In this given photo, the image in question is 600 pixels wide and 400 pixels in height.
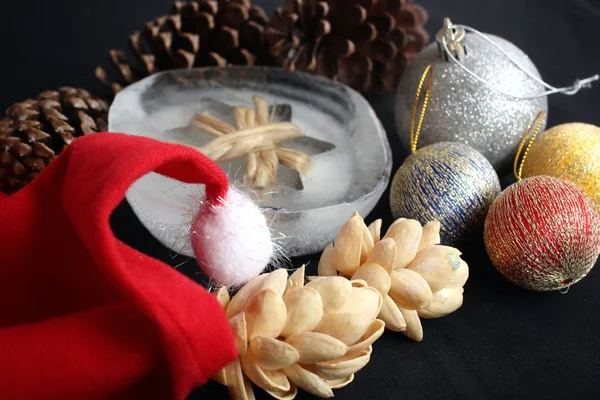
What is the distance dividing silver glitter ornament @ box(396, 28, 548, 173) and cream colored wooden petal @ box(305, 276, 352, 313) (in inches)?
10.1

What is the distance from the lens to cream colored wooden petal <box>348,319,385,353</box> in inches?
13.5

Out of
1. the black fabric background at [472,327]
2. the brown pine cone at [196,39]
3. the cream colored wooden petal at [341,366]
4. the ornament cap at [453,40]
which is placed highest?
the ornament cap at [453,40]

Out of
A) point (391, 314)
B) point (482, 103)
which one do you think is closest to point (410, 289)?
point (391, 314)

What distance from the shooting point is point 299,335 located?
334 mm

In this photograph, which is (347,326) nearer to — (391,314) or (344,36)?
(391,314)

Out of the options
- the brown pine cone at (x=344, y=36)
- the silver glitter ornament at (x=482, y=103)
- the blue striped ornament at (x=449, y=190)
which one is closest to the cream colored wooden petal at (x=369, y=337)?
the blue striped ornament at (x=449, y=190)

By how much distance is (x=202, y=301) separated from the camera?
31cm

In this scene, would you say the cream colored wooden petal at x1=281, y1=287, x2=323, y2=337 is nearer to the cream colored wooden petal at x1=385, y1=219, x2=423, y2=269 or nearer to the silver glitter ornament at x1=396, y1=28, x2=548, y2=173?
the cream colored wooden petal at x1=385, y1=219, x2=423, y2=269

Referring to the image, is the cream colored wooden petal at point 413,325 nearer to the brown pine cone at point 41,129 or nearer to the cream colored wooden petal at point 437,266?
the cream colored wooden petal at point 437,266

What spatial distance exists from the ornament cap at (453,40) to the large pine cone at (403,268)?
20cm

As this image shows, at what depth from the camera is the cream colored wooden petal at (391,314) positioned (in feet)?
1.29

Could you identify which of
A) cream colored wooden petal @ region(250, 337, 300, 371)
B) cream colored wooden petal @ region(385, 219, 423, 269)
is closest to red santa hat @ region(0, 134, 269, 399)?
cream colored wooden petal @ region(250, 337, 300, 371)

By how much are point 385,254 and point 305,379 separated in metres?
0.09

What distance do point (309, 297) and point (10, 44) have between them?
0.62m
